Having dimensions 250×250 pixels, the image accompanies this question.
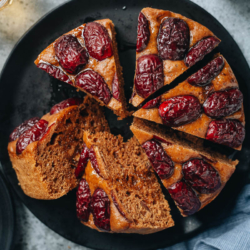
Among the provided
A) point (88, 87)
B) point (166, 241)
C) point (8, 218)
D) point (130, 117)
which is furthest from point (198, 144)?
point (8, 218)

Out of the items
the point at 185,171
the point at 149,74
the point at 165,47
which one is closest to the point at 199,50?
the point at 165,47

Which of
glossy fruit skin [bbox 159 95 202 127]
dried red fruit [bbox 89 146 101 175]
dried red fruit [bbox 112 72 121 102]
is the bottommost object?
dried red fruit [bbox 89 146 101 175]

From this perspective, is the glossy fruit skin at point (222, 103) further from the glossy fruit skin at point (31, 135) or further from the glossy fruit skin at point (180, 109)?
the glossy fruit skin at point (31, 135)

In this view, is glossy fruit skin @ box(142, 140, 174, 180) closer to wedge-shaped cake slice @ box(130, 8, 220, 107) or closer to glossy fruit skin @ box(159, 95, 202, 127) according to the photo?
glossy fruit skin @ box(159, 95, 202, 127)

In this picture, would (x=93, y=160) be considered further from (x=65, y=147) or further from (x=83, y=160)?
(x=65, y=147)

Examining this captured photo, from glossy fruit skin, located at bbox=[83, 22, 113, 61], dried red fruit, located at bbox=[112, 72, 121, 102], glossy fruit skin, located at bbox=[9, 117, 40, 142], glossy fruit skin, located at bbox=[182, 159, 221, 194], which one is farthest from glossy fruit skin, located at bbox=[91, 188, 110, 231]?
glossy fruit skin, located at bbox=[83, 22, 113, 61]
